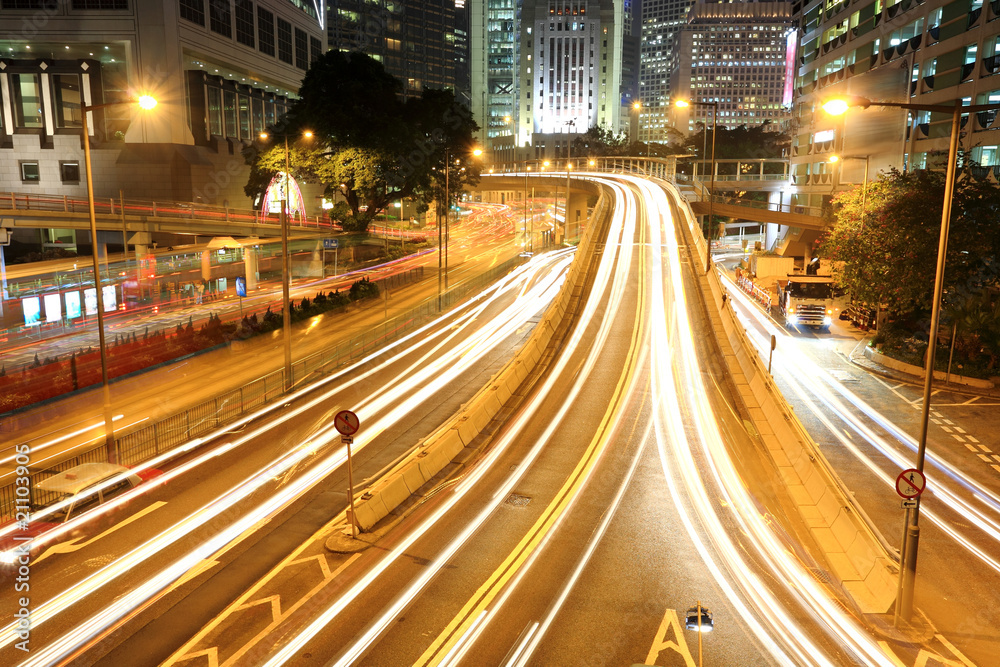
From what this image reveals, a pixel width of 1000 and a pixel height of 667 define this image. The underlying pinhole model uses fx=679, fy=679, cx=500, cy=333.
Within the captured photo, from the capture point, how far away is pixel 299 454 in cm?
1962

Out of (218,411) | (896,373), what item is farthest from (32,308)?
(896,373)

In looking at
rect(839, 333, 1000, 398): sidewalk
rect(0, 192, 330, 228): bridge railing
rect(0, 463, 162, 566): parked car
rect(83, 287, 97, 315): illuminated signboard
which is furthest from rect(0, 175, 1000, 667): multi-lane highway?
rect(0, 192, 330, 228): bridge railing

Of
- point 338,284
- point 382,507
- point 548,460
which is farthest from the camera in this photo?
point 338,284

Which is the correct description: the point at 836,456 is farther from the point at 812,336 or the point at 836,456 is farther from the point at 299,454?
the point at 812,336

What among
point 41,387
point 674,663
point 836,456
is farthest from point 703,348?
point 41,387

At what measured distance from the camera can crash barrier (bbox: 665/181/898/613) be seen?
1274cm

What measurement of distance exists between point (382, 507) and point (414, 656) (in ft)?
16.6

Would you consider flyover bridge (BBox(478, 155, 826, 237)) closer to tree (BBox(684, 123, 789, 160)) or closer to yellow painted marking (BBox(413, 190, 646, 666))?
tree (BBox(684, 123, 789, 160))

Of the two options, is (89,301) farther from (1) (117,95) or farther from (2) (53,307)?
(1) (117,95)

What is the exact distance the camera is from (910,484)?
1175 centimetres

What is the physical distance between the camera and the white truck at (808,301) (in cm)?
3966

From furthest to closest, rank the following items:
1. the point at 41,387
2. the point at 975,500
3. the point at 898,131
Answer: the point at 898,131
the point at 41,387
the point at 975,500

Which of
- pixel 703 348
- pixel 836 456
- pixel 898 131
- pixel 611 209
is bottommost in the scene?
pixel 836 456

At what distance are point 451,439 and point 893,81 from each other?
57.4m
